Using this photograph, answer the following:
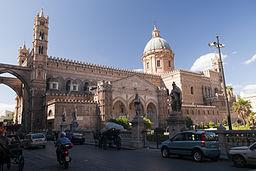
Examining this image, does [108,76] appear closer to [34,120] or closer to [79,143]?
[34,120]

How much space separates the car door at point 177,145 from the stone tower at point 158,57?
5452cm

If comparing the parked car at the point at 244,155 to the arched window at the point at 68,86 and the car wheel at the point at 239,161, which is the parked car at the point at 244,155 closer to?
the car wheel at the point at 239,161

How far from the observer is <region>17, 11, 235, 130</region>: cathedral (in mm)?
38375

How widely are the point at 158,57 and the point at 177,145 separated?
55726mm

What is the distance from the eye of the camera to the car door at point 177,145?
11.0 meters

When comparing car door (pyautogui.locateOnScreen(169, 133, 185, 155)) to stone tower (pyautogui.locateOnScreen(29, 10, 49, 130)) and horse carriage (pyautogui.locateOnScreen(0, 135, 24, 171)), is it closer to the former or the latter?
horse carriage (pyautogui.locateOnScreen(0, 135, 24, 171))

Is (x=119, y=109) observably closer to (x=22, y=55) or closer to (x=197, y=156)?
(x=22, y=55)

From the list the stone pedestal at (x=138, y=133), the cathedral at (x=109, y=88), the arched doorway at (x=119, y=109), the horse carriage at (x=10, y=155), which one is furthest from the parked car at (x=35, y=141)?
the arched doorway at (x=119, y=109)

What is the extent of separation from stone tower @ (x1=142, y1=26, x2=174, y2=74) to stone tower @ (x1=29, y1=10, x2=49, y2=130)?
32044 mm

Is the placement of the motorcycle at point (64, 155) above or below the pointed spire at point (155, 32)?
below

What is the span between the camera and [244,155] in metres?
8.48

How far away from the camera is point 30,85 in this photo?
136 feet

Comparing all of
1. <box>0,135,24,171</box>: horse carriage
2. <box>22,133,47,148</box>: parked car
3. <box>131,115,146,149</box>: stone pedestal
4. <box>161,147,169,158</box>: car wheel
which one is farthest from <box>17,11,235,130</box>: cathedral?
<box>0,135,24,171</box>: horse carriage

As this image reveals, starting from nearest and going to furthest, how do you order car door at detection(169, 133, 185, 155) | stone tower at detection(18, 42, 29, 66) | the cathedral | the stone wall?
car door at detection(169, 133, 185, 155) → the stone wall → the cathedral → stone tower at detection(18, 42, 29, 66)
